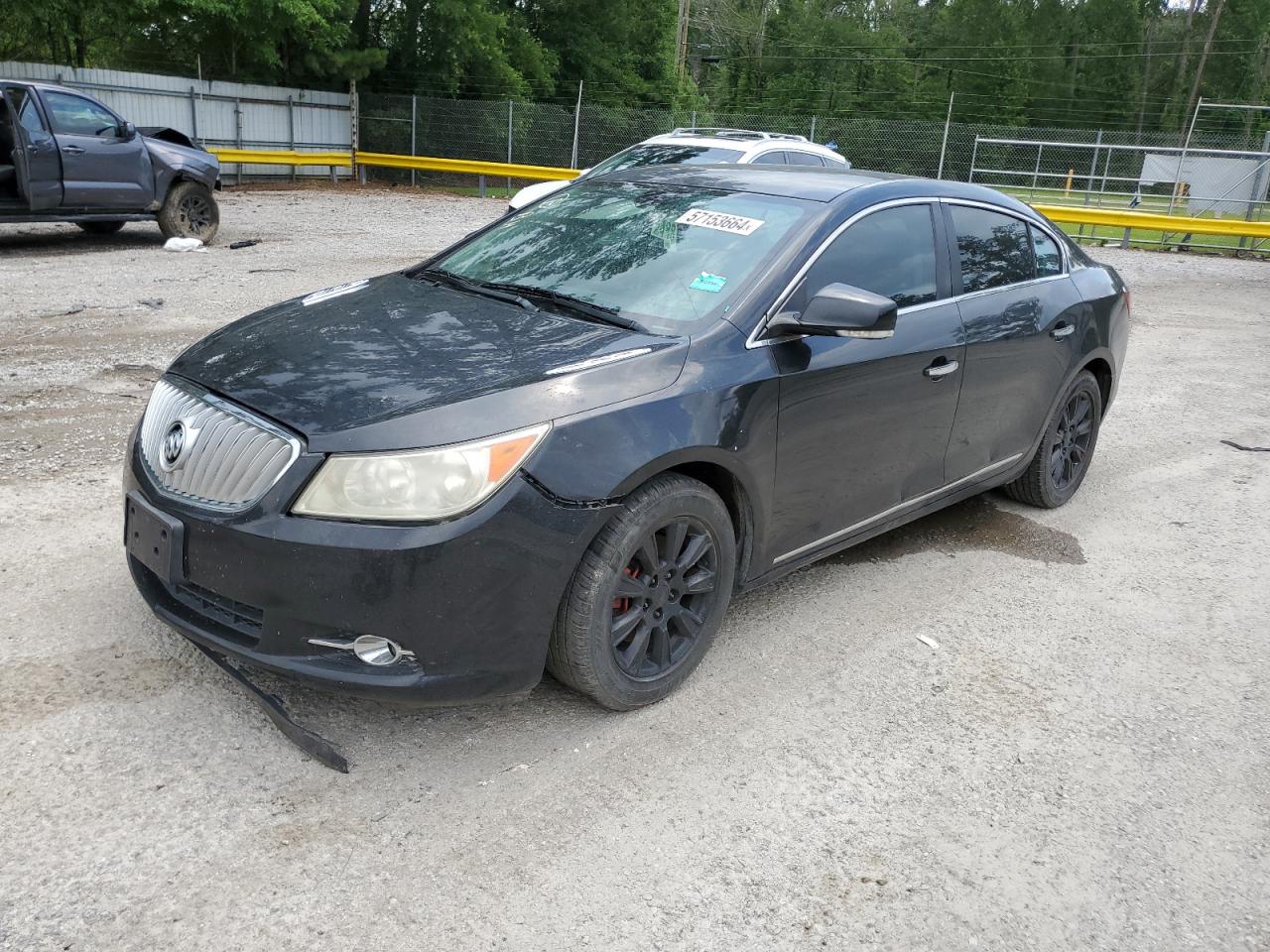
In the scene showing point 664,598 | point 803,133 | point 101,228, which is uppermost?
point 803,133

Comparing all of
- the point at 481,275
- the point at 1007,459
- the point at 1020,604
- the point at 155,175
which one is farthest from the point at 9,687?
the point at 155,175

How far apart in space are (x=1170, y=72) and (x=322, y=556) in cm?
7220

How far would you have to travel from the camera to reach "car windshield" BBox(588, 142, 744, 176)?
→ 36.4 ft

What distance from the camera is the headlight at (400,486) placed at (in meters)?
2.86

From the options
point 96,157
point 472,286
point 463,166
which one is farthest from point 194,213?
point 463,166

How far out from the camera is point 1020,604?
15.0 feet

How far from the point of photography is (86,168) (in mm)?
11914

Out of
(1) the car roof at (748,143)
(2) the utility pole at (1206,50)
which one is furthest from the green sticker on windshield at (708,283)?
(2) the utility pole at (1206,50)

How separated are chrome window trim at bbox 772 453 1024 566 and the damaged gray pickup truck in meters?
10.8

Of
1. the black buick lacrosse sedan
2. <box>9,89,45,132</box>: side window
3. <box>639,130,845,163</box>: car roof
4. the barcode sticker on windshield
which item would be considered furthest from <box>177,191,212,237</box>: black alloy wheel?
the barcode sticker on windshield

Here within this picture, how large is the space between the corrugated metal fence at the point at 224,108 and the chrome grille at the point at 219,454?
20658 millimetres

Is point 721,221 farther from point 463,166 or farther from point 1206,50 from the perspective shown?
point 1206,50

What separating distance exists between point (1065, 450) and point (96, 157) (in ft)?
35.9

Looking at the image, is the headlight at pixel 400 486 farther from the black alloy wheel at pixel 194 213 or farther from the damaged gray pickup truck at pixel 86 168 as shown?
the black alloy wheel at pixel 194 213
